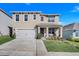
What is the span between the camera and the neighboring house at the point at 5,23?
22.5 metres

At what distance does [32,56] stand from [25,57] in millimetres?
628

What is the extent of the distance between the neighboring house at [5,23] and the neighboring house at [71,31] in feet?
24.3

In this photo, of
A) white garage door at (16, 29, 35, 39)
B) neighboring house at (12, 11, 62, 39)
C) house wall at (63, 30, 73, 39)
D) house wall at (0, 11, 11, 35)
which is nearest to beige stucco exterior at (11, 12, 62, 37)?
neighboring house at (12, 11, 62, 39)

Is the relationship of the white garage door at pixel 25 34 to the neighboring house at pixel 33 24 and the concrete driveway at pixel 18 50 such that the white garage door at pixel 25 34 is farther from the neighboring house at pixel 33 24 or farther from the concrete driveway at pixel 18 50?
the concrete driveway at pixel 18 50

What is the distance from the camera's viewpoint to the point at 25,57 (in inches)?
538

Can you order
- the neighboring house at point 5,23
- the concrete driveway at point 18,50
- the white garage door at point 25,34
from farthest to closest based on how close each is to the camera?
the white garage door at point 25,34
the neighboring house at point 5,23
the concrete driveway at point 18,50

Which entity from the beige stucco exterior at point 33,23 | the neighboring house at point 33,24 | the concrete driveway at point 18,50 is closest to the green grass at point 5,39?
the concrete driveway at point 18,50

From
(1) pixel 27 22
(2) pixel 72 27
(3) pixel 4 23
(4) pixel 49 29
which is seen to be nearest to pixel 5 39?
(3) pixel 4 23

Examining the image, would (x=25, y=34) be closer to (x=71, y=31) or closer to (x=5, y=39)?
(x=5, y=39)

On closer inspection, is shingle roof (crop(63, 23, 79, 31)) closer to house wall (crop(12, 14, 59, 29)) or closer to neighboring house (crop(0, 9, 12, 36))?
house wall (crop(12, 14, 59, 29))

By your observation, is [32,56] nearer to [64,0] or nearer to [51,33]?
[64,0]

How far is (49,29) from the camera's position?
1048 inches

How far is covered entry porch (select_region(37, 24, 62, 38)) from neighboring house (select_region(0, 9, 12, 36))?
403 centimetres

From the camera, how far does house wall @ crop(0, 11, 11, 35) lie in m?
22.5
